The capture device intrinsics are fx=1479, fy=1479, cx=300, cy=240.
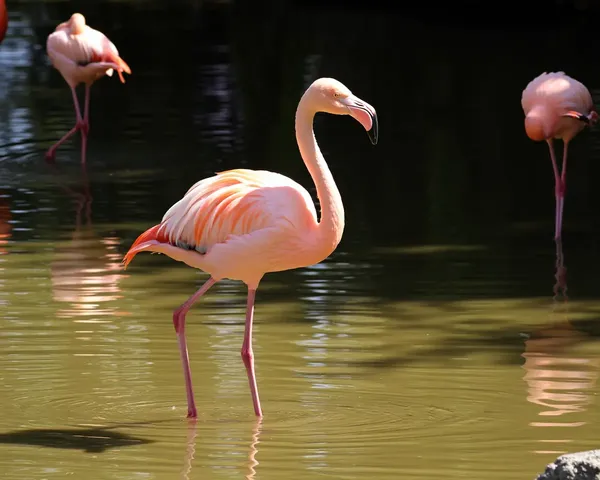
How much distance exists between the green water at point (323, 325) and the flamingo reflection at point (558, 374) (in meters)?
0.01

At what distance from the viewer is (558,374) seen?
5.64 meters

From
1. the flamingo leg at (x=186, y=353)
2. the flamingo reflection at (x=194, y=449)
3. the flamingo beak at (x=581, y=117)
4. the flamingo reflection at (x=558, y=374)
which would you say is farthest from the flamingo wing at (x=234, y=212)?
the flamingo beak at (x=581, y=117)

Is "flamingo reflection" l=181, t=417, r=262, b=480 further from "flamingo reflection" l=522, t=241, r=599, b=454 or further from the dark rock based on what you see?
the dark rock

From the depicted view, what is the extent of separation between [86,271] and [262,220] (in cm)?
270

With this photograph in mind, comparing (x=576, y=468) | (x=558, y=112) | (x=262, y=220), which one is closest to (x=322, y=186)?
(x=262, y=220)

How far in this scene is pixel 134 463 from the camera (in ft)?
15.1

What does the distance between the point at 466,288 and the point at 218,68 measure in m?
10.6

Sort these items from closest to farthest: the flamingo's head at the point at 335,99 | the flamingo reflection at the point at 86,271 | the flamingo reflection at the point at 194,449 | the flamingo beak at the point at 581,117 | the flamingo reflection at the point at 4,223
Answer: the flamingo reflection at the point at 194,449 → the flamingo's head at the point at 335,99 → the flamingo reflection at the point at 86,271 → the flamingo reflection at the point at 4,223 → the flamingo beak at the point at 581,117

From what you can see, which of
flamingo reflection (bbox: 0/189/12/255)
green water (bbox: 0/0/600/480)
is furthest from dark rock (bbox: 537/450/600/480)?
flamingo reflection (bbox: 0/189/12/255)

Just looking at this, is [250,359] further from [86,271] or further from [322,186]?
[86,271]

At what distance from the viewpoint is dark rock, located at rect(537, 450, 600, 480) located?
343 centimetres

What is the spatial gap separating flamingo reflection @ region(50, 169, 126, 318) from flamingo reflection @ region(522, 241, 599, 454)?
190 centimetres

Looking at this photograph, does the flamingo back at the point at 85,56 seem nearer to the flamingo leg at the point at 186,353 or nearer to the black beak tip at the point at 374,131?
the flamingo leg at the point at 186,353

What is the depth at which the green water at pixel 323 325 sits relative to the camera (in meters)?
4.76
